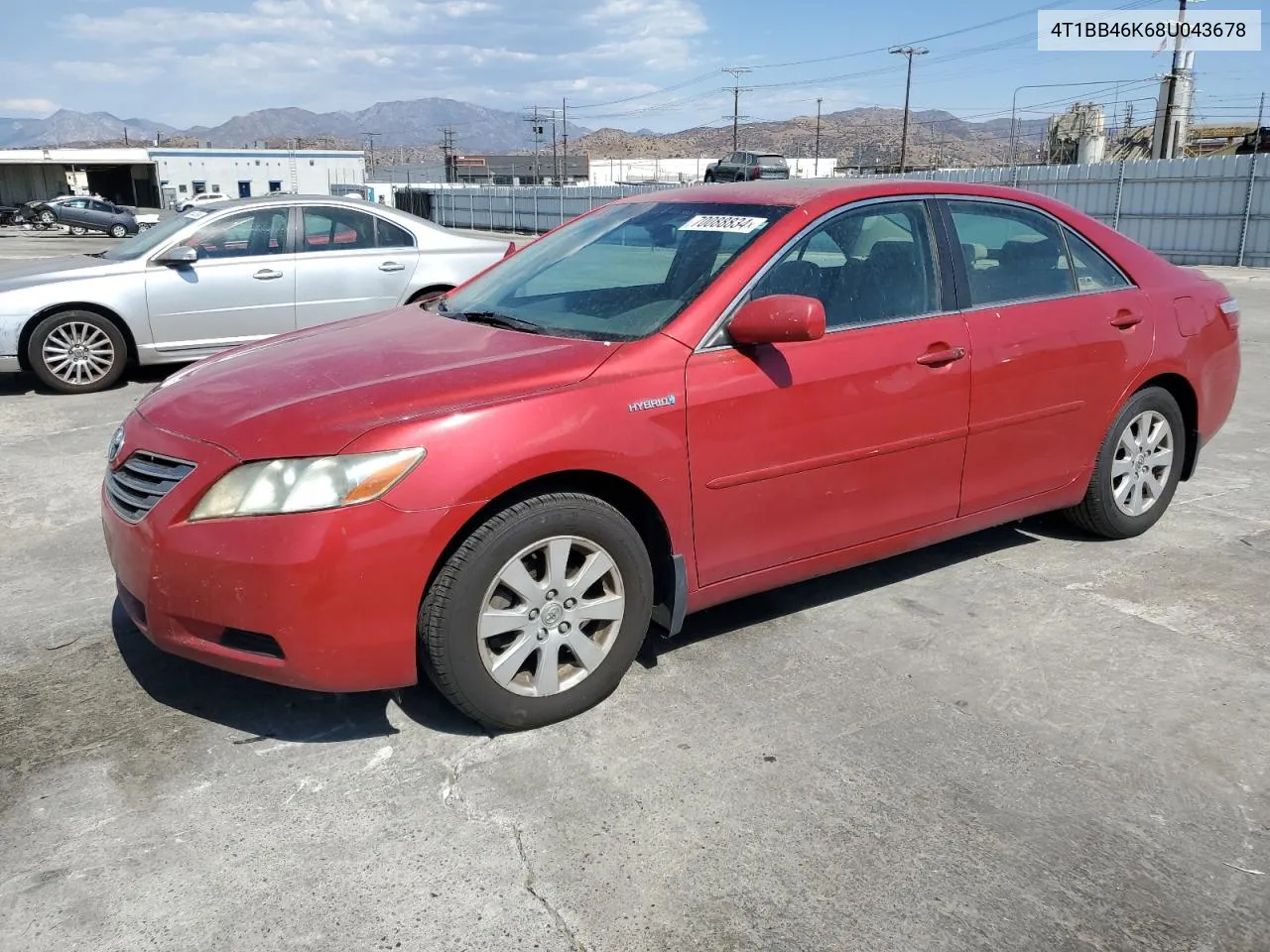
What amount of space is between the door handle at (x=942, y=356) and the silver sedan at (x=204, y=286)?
213 inches

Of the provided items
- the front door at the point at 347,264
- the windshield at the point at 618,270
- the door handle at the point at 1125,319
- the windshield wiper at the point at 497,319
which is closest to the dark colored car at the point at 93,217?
the front door at the point at 347,264

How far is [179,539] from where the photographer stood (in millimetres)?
2805

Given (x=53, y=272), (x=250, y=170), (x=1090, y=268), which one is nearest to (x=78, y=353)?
(x=53, y=272)

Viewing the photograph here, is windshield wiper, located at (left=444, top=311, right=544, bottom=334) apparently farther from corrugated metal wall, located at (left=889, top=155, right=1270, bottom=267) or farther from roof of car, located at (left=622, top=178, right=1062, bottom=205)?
corrugated metal wall, located at (left=889, top=155, right=1270, bottom=267)

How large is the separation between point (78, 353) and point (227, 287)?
1294 mm

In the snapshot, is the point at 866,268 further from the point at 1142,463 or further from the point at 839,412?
the point at 1142,463

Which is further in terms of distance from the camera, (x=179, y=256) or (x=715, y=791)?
(x=179, y=256)

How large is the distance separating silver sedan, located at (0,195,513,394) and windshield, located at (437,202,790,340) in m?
4.37

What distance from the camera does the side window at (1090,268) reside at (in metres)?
4.38

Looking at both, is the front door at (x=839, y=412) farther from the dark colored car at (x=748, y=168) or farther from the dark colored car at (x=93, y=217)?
the dark colored car at (x=93, y=217)

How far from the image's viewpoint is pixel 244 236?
27.6 feet

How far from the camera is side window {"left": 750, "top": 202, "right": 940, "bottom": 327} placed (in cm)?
355

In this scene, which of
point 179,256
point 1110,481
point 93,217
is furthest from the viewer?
point 93,217

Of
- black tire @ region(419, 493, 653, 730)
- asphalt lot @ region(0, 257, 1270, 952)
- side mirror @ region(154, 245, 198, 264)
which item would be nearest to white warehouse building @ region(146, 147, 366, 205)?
side mirror @ region(154, 245, 198, 264)
